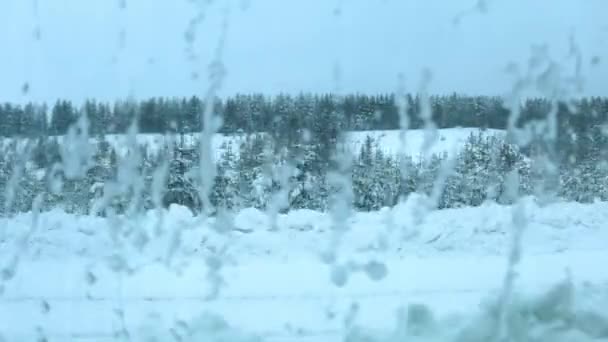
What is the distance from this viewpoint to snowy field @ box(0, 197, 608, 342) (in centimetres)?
514

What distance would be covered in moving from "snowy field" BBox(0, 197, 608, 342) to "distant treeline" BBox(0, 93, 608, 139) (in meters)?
1.16

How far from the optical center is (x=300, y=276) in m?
7.80

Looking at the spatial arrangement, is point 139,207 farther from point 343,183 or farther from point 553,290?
point 553,290

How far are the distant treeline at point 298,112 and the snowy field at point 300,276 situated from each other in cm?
116

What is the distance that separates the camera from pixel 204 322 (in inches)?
202

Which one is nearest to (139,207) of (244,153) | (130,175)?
(130,175)

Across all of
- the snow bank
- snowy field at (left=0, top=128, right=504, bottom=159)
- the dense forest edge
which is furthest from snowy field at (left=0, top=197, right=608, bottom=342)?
snowy field at (left=0, top=128, right=504, bottom=159)

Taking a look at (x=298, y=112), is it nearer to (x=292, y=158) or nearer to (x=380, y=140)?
(x=380, y=140)

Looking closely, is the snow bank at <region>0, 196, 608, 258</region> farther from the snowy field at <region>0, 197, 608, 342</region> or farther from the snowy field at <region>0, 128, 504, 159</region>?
the snowy field at <region>0, 128, 504, 159</region>

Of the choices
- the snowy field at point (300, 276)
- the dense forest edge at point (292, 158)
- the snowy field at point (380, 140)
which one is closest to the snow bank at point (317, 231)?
the snowy field at point (300, 276)

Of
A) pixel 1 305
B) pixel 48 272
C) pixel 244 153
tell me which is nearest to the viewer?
pixel 1 305

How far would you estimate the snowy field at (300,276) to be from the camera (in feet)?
16.9

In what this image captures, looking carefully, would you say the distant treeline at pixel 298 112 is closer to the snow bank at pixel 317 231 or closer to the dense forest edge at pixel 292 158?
the dense forest edge at pixel 292 158

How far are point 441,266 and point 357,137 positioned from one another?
2495mm
